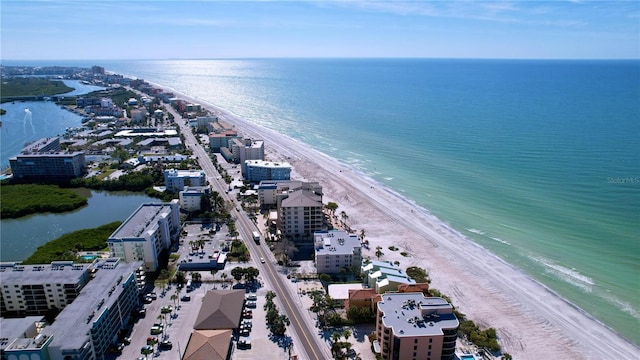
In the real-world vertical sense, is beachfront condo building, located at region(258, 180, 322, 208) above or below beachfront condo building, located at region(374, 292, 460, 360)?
above

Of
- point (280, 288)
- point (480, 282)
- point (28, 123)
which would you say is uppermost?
point (28, 123)

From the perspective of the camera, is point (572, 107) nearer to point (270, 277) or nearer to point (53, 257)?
point (270, 277)

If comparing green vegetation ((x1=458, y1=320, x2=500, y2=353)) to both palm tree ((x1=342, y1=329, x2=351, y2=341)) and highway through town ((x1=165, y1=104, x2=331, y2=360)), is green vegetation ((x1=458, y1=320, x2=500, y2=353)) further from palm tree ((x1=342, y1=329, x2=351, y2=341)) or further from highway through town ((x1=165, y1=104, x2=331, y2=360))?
highway through town ((x1=165, y1=104, x2=331, y2=360))

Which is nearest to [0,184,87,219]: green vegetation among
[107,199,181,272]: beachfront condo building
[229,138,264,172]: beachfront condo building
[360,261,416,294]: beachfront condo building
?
[107,199,181,272]: beachfront condo building

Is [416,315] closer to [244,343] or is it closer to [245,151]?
[244,343]

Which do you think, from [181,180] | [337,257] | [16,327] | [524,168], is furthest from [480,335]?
[181,180]

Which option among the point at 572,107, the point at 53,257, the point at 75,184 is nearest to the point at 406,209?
the point at 53,257

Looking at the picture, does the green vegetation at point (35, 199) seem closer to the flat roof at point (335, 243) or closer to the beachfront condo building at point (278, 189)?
the beachfront condo building at point (278, 189)
